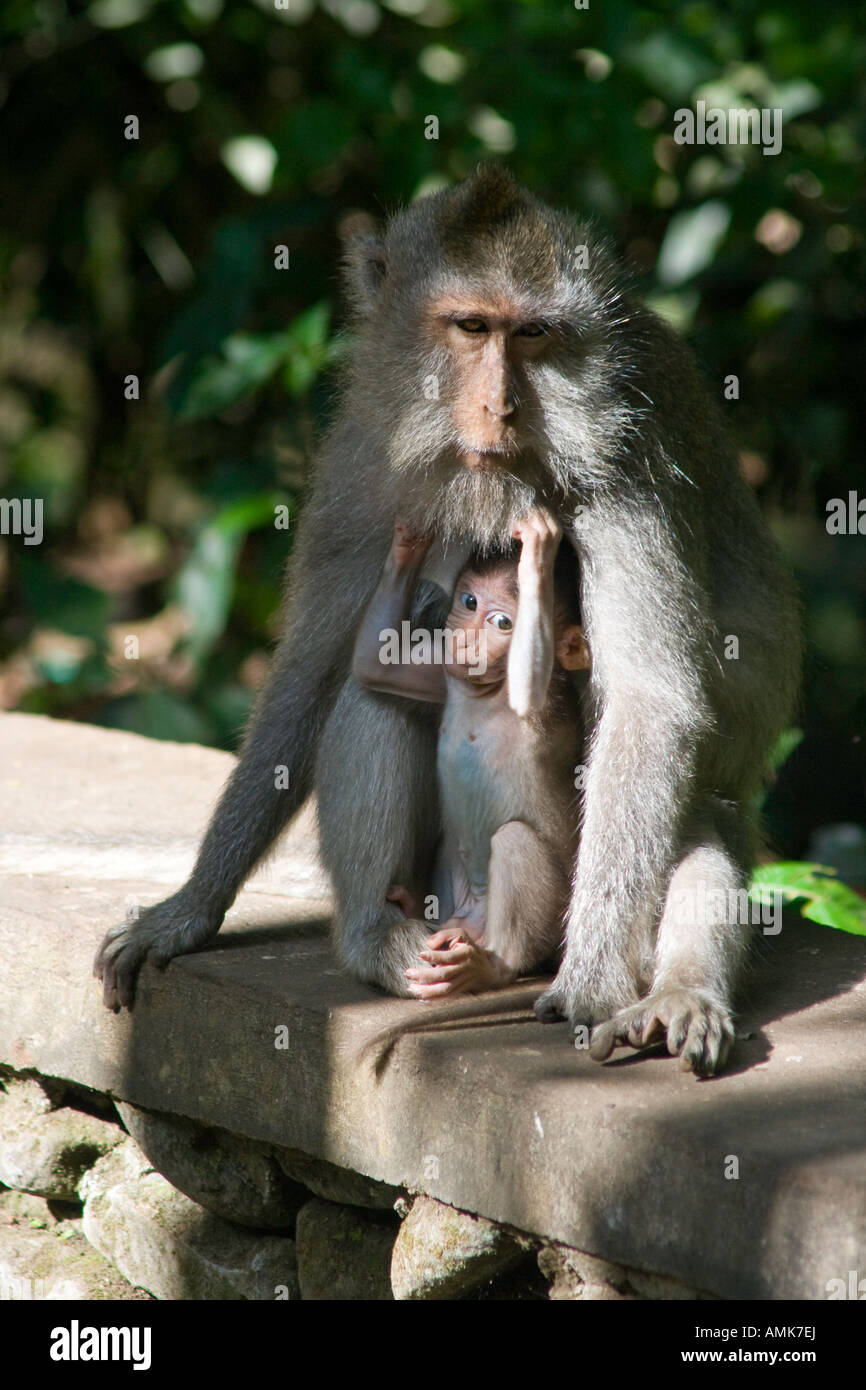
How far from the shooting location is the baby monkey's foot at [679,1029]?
2992 millimetres

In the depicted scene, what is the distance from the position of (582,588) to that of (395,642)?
44cm

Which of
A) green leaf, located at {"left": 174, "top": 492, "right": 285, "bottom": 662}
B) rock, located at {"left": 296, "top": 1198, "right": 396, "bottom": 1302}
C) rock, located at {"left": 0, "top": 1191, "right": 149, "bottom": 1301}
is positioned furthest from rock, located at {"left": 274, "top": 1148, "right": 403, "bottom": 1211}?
green leaf, located at {"left": 174, "top": 492, "right": 285, "bottom": 662}

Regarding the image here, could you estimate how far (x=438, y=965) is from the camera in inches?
132

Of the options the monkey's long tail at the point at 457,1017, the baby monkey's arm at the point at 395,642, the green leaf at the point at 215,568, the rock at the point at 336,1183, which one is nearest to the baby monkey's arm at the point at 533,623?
the baby monkey's arm at the point at 395,642

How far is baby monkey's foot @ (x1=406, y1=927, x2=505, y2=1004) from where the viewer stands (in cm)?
334

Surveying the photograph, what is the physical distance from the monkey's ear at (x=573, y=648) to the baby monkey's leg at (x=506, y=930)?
383 millimetres

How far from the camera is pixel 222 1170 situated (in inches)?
143

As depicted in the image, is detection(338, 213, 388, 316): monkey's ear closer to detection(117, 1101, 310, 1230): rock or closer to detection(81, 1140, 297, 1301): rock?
detection(117, 1101, 310, 1230): rock

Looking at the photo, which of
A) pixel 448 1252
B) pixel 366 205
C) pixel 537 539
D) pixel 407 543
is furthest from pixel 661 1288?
pixel 366 205

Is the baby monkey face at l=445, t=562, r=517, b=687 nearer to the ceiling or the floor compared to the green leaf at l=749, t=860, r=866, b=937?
nearer to the ceiling

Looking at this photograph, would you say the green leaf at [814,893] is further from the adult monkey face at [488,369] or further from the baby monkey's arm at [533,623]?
the adult monkey face at [488,369]

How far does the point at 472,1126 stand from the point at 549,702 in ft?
3.25

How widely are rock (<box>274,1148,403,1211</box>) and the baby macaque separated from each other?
402 millimetres

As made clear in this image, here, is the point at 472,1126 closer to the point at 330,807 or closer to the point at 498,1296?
the point at 498,1296
